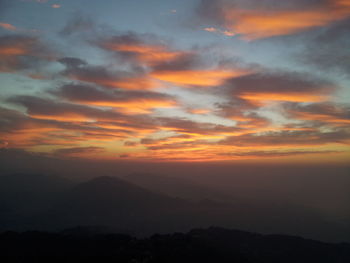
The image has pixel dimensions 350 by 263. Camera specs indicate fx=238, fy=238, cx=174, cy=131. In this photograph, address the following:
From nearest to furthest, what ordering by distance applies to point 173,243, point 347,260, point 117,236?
point 173,243 → point 117,236 → point 347,260

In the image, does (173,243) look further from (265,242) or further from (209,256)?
(265,242)

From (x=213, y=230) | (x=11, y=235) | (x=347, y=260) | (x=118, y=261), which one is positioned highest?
(x=118, y=261)

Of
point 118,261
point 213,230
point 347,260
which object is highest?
point 118,261

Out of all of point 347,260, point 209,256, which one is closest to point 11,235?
point 209,256

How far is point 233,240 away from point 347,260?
2550 inches

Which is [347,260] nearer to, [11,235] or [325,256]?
[325,256]

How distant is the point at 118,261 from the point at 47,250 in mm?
37593

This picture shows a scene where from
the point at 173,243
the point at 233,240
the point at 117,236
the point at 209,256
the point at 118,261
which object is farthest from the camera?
the point at 233,240

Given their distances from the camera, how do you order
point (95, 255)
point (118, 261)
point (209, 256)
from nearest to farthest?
point (118, 261), point (95, 255), point (209, 256)

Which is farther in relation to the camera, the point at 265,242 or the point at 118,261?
the point at 265,242

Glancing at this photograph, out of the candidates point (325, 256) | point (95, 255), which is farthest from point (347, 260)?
point (95, 255)

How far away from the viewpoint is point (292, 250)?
472 ft

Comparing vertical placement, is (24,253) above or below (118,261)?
below

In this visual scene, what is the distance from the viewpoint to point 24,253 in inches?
3509
